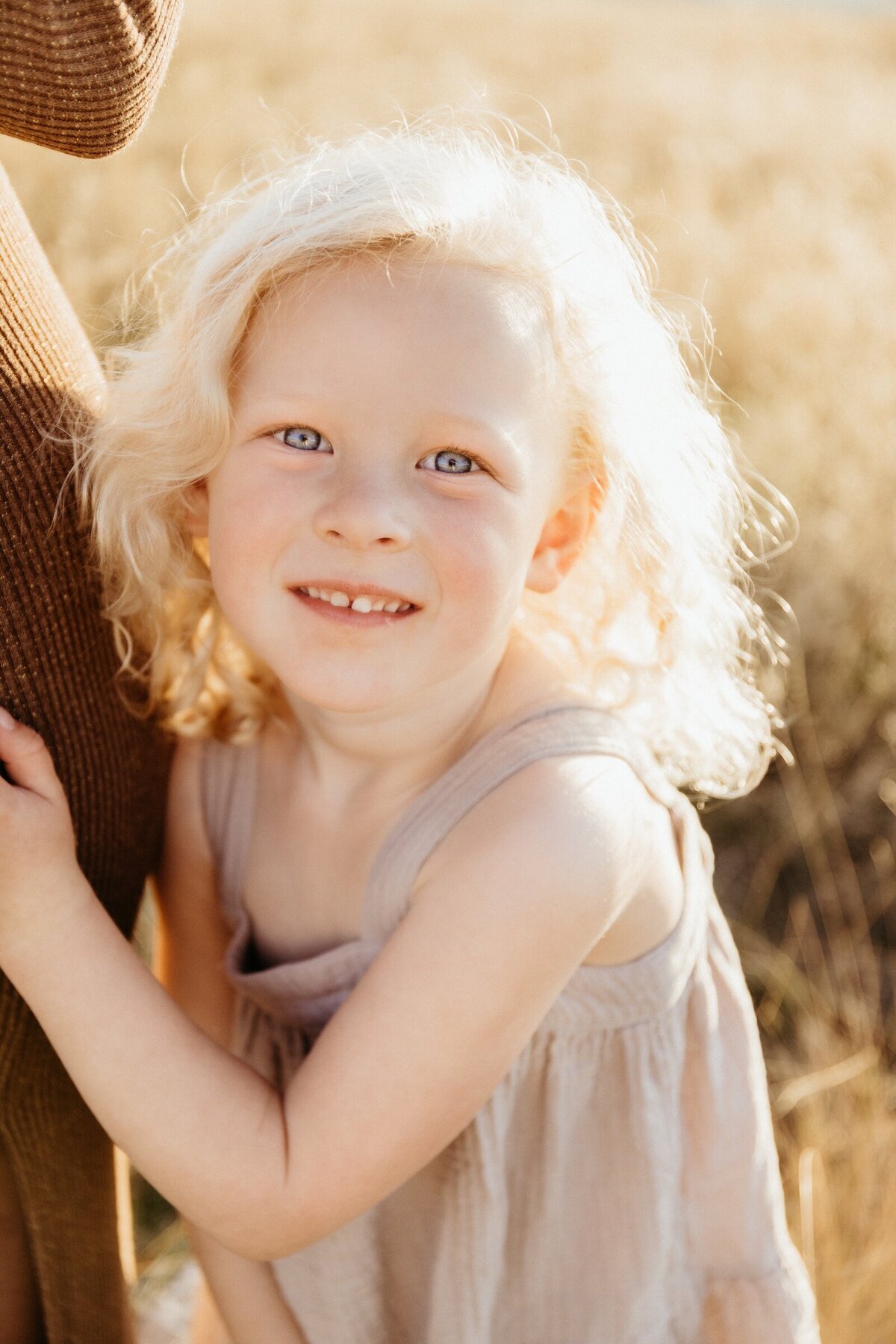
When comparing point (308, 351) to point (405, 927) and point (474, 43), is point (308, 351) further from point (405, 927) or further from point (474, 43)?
point (474, 43)

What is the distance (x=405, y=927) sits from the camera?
4.26 feet

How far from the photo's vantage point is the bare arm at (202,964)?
1525mm

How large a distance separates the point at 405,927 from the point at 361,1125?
0.64 ft

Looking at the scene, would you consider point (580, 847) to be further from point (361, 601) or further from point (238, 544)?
point (238, 544)

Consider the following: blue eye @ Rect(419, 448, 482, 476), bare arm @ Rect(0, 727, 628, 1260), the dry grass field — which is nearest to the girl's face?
blue eye @ Rect(419, 448, 482, 476)

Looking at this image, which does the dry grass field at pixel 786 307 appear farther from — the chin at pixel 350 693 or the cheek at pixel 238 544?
the chin at pixel 350 693

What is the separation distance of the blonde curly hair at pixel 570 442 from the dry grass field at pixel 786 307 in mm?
246

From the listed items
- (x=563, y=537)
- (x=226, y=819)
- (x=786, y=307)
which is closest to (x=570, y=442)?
(x=563, y=537)

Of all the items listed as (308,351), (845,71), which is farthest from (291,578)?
(845,71)

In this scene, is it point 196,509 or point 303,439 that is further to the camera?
point 196,509

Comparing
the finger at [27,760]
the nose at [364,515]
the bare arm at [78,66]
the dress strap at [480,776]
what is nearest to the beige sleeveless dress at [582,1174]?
the dress strap at [480,776]

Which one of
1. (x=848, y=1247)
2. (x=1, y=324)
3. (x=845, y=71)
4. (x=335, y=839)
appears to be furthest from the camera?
(x=845, y=71)

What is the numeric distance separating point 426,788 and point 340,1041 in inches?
12.9

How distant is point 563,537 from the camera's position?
1535 mm
